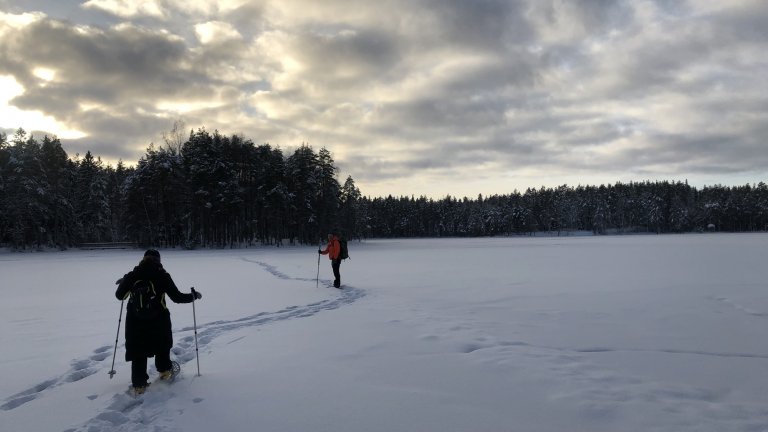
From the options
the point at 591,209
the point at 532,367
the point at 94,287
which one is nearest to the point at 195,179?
the point at 94,287

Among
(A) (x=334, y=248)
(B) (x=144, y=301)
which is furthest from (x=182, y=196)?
(B) (x=144, y=301)

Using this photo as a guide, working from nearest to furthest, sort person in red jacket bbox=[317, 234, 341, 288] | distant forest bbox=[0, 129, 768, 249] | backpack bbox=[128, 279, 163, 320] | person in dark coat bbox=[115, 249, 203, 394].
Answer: person in dark coat bbox=[115, 249, 203, 394], backpack bbox=[128, 279, 163, 320], person in red jacket bbox=[317, 234, 341, 288], distant forest bbox=[0, 129, 768, 249]

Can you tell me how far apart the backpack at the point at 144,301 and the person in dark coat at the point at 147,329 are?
0.09 feet

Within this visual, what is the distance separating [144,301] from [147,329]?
0.35 metres

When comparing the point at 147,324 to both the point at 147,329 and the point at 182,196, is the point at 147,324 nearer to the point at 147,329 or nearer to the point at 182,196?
the point at 147,329

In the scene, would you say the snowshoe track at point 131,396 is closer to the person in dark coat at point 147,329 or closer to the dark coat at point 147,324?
the person in dark coat at point 147,329

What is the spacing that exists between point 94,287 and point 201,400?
48.6 feet

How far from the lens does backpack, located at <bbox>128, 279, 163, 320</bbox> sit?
5425mm

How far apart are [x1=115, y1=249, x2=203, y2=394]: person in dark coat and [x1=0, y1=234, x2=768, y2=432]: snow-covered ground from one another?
29cm

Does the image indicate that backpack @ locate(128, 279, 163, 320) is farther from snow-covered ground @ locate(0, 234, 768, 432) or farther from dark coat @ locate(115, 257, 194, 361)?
snow-covered ground @ locate(0, 234, 768, 432)

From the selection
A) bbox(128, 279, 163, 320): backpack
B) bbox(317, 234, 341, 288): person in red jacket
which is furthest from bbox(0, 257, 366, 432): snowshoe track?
bbox(317, 234, 341, 288): person in red jacket

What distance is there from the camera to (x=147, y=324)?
17.9 feet

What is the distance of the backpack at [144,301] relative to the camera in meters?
5.42

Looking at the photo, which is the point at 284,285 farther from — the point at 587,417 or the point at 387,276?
the point at 587,417
